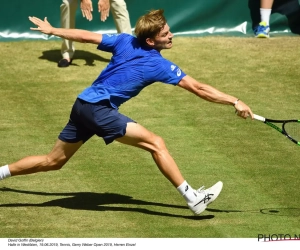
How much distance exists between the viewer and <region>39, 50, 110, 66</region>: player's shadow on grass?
1546cm

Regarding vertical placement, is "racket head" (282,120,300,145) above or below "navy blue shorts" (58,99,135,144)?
below

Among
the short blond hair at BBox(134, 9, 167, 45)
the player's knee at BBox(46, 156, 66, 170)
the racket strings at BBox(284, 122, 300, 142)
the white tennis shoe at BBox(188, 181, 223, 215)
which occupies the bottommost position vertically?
the white tennis shoe at BBox(188, 181, 223, 215)

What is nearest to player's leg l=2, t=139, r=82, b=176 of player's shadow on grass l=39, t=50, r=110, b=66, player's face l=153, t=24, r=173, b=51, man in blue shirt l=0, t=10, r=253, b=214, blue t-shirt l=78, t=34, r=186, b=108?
man in blue shirt l=0, t=10, r=253, b=214

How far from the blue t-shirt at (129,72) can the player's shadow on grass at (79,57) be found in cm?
579

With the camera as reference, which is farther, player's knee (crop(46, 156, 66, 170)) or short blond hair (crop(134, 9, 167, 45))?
player's knee (crop(46, 156, 66, 170))

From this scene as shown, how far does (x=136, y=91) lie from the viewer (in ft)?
31.3

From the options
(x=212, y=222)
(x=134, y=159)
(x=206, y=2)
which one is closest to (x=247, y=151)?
(x=134, y=159)

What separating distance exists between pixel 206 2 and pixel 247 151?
17.4ft

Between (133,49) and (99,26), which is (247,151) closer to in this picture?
(133,49)

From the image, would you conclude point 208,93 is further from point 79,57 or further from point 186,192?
point 79,57

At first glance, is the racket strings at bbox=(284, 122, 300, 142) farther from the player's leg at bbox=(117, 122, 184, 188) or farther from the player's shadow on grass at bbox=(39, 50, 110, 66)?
the player's shadow on grass at bbox=(39, 50, 110, 66)

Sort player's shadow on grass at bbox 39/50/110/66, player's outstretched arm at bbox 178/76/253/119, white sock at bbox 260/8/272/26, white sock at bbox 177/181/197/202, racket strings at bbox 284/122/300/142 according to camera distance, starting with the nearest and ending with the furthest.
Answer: player's outstretched arm at bbox 178/76/253/119 < white sock at bbox 177/181/197/202 < racket strings at bbox 284/122/300/142 < player's shadow on grass at bbox 39/50/110/66 < white sock at bbox 260/8/272/26

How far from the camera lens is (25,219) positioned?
31.1 feet

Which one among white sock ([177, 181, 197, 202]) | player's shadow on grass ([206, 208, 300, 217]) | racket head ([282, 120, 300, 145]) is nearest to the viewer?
white sock ([177, 181, 197, 202])
